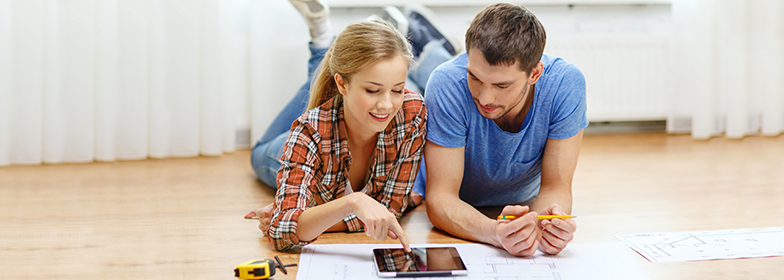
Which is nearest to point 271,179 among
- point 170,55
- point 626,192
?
point 170,55

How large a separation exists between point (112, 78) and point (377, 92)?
159 cm

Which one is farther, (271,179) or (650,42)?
→ (650,42)

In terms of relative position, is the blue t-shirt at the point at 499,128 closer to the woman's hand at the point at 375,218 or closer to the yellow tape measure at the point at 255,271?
the woman's hand at the point at 375,218

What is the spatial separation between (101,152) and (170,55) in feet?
1.52

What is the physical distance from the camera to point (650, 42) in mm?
2744

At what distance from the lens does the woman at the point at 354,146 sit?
1.10 metres

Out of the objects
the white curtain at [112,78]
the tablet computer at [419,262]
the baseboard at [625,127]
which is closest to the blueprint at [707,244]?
the tablet computer at [419,262]

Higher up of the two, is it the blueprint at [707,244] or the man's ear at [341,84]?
the man's ear at [341,84]

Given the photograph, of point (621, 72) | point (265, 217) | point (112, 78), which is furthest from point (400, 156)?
point (621, 72)

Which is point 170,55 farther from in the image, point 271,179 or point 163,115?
point 271,179

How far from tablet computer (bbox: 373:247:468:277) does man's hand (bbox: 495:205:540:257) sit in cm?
9

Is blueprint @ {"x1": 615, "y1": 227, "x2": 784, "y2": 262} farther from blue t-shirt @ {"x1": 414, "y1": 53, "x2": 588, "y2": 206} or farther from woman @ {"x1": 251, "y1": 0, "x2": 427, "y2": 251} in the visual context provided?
woman @ {"x1": 251, "y1": 0, "x2": 427, "y2": 251}

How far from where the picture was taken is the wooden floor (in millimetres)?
1167

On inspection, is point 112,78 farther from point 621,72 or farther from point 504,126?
point 621,72
